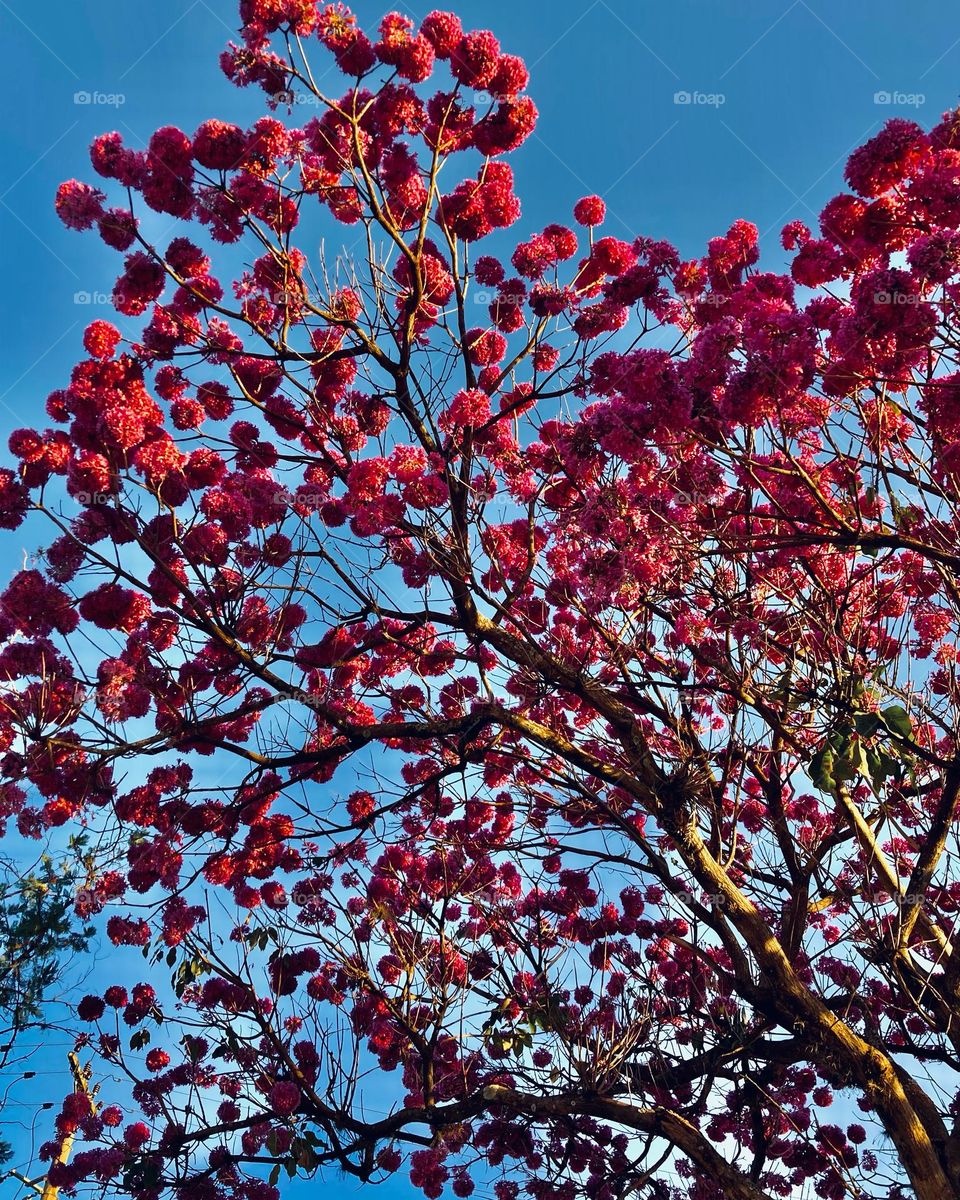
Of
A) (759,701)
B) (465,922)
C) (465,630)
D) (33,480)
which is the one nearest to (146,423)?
(33,480)

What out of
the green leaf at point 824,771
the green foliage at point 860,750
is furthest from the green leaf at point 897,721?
the green leaf at point 824,771

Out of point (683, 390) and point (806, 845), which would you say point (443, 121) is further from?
point (806, 845)

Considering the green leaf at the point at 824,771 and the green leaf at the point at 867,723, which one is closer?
the green leaf at the point at 867,723

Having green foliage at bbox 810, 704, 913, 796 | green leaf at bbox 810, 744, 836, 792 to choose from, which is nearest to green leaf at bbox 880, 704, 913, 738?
green foliage at bbox 810, 704, 913, 796

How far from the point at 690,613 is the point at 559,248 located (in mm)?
3016

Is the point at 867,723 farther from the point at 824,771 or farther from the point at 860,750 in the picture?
the point at 824,771

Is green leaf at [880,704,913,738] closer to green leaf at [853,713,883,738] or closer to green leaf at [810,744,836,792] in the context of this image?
green leaf at [853,713,883,738]

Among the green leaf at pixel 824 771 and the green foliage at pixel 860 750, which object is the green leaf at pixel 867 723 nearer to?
the green foliage at pixel 860 750

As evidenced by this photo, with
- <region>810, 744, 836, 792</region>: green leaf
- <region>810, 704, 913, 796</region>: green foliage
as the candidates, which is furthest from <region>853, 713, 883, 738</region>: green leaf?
<region>810, 744, 836, 792</region>: green leaf

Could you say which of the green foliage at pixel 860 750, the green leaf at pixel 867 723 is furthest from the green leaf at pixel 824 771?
the green leaf at pixel 867 723

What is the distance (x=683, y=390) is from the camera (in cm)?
438

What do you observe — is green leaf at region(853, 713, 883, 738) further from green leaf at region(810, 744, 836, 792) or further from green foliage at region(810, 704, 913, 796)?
green leaf at region(810, 744, 836, 792)

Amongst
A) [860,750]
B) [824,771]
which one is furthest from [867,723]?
[824,771]

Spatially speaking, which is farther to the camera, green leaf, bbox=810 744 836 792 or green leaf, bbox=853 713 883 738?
green leaf, bbox=810 744 836 792
